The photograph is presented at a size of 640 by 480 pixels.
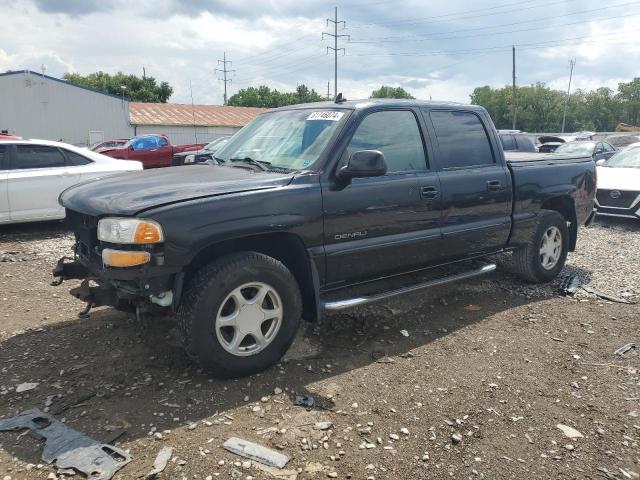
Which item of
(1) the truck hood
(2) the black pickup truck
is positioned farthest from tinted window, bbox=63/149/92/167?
(1) the truck hood

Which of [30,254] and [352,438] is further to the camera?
[30,254]

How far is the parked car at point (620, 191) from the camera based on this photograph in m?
9.30

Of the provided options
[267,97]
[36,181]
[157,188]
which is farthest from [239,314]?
[267,97]

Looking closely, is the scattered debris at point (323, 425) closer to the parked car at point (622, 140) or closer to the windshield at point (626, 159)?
the windshield at point (626, 159)

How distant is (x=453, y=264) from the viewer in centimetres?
507

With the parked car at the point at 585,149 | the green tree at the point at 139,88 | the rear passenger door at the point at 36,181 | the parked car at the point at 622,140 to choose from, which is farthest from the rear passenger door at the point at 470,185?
the green tree at the point at 139,88

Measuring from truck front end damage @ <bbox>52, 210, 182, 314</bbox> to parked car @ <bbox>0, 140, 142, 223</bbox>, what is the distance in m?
4.82

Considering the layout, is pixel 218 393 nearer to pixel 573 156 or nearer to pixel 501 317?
pixel 501 317

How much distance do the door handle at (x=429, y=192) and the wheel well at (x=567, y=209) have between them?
2.04 meters

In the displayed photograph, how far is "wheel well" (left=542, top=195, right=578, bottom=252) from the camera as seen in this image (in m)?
5.84

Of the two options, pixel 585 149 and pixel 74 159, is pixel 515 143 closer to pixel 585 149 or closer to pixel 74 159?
pixel 585 149

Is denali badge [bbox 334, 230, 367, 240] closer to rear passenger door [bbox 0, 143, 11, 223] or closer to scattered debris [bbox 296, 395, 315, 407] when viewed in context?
scattered debris [bbox 296, 395, 315, 407]

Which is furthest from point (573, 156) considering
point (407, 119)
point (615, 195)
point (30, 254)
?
point (30, 254)

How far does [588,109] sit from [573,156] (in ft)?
356
